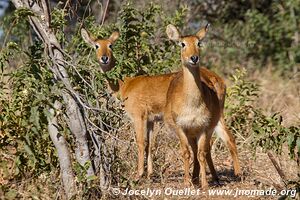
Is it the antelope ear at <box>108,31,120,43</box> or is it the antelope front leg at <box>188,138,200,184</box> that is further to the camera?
the antelope ear at <box>108,31,120,43</box>

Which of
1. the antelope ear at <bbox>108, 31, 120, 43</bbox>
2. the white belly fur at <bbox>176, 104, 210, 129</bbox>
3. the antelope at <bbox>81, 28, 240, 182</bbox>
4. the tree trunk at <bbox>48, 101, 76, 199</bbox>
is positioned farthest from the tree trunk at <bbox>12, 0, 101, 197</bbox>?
the antelope ear at <bbox>108, 31, 120, 43</bbox>

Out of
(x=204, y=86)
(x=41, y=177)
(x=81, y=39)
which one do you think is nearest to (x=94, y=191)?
(x=41, y=177)

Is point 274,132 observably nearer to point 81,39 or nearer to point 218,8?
point 81,39

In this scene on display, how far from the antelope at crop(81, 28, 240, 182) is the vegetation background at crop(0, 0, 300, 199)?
0.37ft

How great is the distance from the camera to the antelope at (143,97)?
8.73 metres

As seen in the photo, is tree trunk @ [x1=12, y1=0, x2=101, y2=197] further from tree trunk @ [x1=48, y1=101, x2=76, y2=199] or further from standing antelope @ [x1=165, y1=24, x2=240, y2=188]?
standing antelope @ [x1=165, y1=24, x2=240, y2=188]

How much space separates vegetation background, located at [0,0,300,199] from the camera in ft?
20.3

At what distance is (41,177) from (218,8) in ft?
37.2

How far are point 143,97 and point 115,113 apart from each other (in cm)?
253

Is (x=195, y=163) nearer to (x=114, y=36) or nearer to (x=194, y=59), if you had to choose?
(x=194, y=59)

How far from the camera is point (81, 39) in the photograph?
945 cm

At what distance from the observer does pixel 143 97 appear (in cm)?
941

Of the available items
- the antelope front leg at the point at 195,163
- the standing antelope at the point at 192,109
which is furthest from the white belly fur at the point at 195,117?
the antelope front leg at the point at 195,163

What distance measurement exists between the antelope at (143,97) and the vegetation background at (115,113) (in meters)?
0.11
